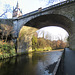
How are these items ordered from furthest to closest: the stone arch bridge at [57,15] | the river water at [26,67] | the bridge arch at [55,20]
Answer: the bridge arch at [55,20] < the stone arch bridge at [57,15] < the river water at [26,67]

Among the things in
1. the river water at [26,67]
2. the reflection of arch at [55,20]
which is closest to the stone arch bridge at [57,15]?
the reflection of arch at [55,20]

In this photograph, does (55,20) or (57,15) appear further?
(55,20)

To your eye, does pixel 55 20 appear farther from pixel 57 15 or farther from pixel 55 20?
pixel 57 15

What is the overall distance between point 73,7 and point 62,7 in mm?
1494

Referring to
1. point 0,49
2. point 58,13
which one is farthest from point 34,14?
point 0,49

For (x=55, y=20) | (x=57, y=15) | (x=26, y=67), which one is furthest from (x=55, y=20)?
(x=26, y=67)

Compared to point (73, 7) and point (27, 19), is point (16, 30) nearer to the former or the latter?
point (27, 19)

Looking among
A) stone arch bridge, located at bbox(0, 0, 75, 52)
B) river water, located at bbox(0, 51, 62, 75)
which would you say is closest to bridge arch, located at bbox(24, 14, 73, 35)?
stone arch bridge, located at bbox(0, 0, 75, 52)

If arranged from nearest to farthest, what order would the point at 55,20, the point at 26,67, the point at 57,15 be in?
the point at 26,67, the point at 57,15, the point at 55,20

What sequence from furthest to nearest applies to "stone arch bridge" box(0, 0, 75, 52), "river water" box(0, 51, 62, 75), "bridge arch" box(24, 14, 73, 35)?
"bridge arch" box(24, 14, 73, 35) → "stone arch bridge" box(0, 0, 75, 52) → "river water" box(0, 51, 62, 75)

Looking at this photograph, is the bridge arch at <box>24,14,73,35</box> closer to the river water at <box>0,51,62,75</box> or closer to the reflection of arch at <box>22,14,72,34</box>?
the reflection of arch at <box>22,14,72,34</box>

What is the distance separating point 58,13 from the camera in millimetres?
9445

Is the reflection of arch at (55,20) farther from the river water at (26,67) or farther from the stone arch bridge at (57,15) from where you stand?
the river water at (26,67)

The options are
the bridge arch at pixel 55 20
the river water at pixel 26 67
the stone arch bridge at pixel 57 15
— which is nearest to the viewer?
the river water at pixel 26 67
